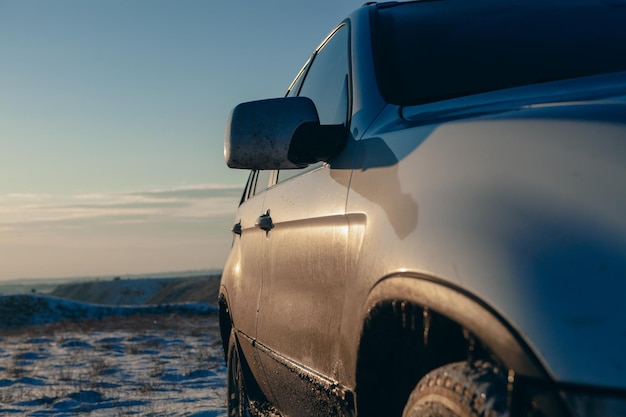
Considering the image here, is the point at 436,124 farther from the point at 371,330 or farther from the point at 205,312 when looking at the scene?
the point at 205,312

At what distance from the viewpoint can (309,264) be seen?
2.52 m

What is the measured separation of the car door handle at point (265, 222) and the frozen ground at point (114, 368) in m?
2.48

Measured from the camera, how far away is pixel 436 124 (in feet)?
6.15

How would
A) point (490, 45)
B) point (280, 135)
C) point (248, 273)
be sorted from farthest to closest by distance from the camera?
point (248, 273)
point (490, 45)
point (280, 135)

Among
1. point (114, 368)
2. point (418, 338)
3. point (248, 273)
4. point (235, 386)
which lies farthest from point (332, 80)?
point (114, 368)

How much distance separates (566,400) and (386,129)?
1.04m

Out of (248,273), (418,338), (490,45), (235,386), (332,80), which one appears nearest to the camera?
(418,338)

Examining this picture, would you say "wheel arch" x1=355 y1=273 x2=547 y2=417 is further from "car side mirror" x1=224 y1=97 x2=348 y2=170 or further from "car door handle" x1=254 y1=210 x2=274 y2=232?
"car door handle" x1=254 y1=210 x2=274 y2=232

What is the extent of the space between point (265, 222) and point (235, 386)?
1.44m

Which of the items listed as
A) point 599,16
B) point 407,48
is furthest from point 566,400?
point 599,16

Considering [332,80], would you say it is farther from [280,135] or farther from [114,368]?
[114,368]

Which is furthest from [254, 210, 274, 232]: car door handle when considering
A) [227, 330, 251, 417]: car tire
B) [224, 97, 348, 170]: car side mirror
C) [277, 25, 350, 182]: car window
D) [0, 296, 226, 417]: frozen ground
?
[0, 296, 226, 417]: frozen ground

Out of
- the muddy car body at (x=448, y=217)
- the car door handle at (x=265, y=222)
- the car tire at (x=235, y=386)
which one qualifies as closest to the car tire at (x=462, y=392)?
the muddy car body at (x=448, y=217)

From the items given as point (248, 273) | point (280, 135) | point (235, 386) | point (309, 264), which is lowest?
point (235, 386)
